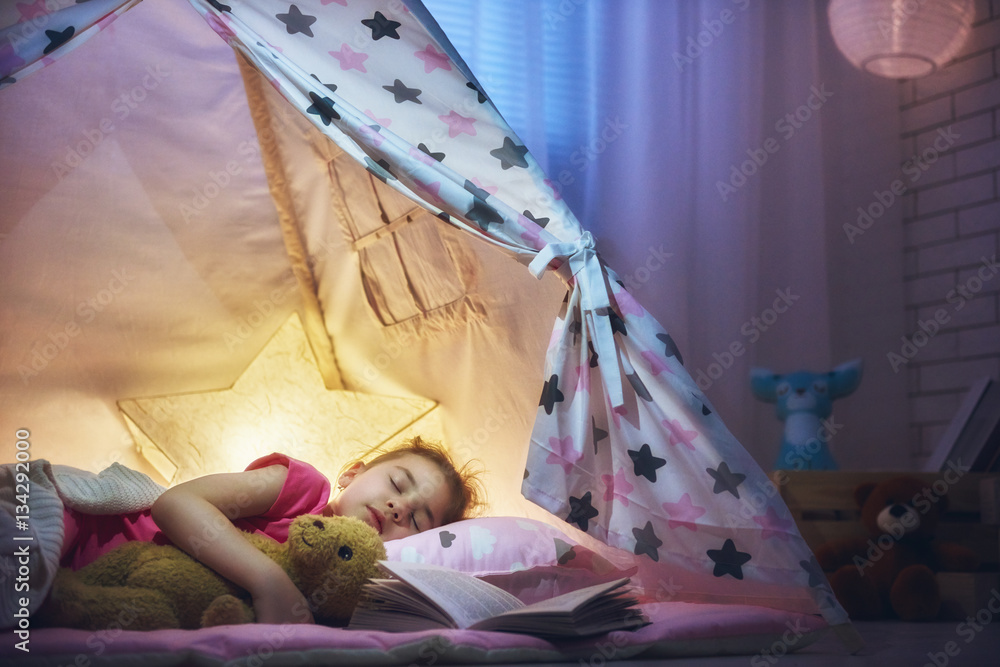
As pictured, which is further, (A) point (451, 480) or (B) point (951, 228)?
(B) point (951, 228)

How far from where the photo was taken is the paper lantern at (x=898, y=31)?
2.39 meters

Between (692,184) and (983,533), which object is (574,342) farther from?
(983,533)

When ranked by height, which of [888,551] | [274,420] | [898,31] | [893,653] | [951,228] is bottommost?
[893,653]

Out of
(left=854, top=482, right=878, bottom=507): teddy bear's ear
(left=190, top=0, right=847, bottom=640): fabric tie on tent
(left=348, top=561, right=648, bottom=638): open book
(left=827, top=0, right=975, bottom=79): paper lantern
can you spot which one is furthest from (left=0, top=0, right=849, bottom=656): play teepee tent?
(left=827, top=0, right=975, bottom=79): paper lantern

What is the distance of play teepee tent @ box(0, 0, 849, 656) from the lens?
154 cm

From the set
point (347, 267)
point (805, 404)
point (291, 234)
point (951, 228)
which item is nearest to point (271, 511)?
point (347, 267)

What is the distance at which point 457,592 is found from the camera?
1344 millimetres

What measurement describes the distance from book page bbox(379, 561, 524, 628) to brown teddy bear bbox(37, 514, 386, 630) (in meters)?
0.08

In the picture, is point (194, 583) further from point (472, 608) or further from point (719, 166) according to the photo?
point (719, 166)

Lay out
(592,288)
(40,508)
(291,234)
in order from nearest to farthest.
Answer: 1. (40,508)
2. (592,288)
3. (291,234)

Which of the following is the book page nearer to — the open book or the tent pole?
the open book

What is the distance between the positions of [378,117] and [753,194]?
3.57 feet

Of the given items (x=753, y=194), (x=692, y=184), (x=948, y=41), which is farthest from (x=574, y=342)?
(x=948, y=41)

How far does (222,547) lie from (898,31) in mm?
2250
